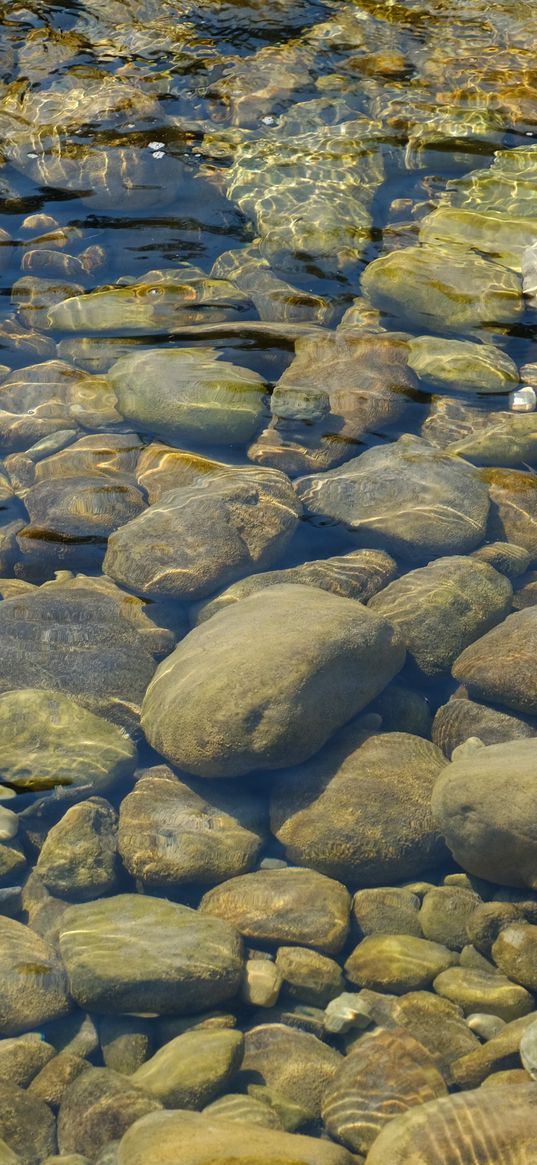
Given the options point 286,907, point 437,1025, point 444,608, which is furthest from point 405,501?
point 437,1025

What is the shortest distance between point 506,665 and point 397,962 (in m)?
1.53

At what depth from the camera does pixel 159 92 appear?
31.8ft

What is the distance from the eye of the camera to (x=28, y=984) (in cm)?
396

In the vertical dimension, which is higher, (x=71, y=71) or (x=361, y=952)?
(x=71, y=71)

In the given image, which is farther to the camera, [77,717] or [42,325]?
[42,325]

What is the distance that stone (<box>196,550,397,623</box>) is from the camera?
536 cm

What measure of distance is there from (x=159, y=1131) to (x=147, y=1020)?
64 cm

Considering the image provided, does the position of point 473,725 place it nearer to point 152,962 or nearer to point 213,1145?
point 152,962

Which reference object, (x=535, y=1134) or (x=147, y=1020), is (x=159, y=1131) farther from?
(x=535, y=1134)

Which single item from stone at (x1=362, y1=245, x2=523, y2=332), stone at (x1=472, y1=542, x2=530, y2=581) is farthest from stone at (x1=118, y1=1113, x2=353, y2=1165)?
stone at (x1=362, y1=245, x2=523, y2=332)

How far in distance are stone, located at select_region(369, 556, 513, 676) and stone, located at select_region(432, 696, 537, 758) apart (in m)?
0.27

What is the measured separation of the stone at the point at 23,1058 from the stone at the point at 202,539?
2399mm

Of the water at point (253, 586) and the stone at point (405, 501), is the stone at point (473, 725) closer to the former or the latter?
the water at point (253, 586)

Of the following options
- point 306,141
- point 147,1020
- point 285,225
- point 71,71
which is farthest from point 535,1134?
point 71,71
